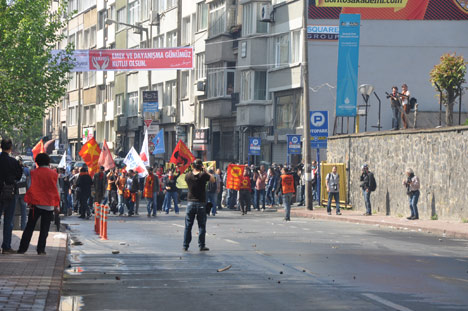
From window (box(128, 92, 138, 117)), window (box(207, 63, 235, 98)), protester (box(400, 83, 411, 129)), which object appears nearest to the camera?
protester (box(400, 83, 411, 129))

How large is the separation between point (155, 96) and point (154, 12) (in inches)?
689

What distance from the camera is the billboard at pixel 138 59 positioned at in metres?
47.3

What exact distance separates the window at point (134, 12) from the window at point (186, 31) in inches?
411

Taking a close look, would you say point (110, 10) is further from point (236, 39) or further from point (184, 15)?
point (236, 39)

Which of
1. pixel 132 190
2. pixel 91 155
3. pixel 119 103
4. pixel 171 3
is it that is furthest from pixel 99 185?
pixel 119 103

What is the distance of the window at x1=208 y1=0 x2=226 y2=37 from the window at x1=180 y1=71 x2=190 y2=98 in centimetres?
681

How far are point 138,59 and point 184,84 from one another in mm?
16346

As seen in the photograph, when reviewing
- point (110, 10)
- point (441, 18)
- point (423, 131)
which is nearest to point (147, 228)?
point (423, 131)

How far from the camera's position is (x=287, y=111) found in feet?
159

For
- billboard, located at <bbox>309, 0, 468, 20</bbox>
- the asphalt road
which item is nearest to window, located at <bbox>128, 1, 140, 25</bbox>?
billboard, located at <bbox>309, 0, 468, 20</bbox>

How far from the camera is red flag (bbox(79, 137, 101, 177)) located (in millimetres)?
35594

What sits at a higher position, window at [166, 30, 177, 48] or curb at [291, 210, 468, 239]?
window at [166, 30, 177, 48]

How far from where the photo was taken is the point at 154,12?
6794 centimetres

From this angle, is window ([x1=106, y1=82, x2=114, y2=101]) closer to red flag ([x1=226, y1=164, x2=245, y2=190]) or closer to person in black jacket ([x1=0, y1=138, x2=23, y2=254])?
red flag ([x1=226, y1=164, x2=245, y2=190])
